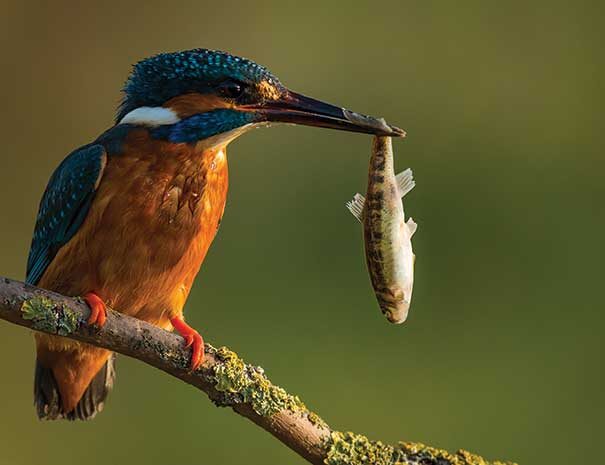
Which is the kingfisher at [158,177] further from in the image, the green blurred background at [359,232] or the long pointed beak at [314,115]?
the green blurred background at [359,232]

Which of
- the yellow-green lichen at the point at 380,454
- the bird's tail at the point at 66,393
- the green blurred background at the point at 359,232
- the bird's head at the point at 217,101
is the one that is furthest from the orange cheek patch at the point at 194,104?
the green blurred background at the point at 359,232

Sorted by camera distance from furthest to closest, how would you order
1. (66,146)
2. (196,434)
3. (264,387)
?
(66,146) < (196,434) < (264,387)

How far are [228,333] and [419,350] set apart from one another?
2.50ft

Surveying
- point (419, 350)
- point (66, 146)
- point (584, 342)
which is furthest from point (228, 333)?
point (584, 342)

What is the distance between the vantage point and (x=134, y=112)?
2746mm

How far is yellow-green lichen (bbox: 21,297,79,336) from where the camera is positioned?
2.11 m

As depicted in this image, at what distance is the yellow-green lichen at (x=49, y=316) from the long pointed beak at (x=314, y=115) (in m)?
0.69

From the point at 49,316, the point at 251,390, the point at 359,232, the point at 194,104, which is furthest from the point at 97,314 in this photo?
the point at 359,232

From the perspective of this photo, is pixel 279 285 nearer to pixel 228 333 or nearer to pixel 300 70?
pixel 228 333

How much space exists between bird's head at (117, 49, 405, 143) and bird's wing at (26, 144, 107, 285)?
14 centimetres

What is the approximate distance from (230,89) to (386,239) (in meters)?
0.54

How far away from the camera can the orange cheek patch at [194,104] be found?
2646mm

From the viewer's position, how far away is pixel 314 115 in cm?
257

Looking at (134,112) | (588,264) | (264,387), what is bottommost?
(264,387)
